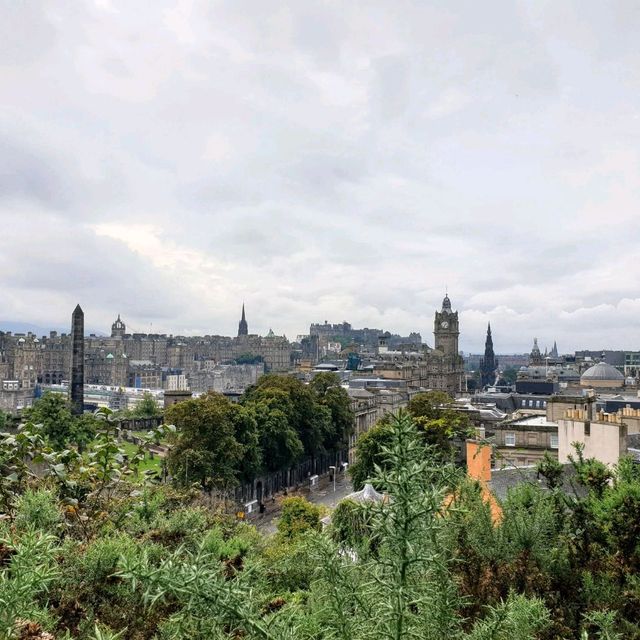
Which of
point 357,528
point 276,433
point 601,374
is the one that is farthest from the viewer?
point 601,374

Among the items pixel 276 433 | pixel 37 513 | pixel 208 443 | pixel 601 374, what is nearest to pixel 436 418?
pixel 276 433

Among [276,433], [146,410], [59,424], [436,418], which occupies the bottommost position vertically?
[146,410]

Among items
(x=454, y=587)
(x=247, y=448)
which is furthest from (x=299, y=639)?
(x=247, y=448)

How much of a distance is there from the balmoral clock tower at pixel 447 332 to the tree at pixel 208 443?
284 ft

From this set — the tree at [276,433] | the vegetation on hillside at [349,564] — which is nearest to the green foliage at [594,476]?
the vegetation on hillside at [349,564]

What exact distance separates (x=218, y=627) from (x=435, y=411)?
33173mm

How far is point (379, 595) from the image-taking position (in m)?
2.35

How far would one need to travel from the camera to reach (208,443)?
97.6 ft

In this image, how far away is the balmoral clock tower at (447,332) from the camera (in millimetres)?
112688

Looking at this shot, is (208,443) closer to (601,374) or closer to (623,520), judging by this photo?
(623,520)

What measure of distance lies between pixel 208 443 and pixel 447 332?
88.4 meters

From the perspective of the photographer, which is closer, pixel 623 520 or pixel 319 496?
pixel 623 520

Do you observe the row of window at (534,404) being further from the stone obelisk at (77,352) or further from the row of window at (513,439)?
the stone obelisk at (77,352)

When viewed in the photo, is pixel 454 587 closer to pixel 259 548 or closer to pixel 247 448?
pixel 259 548
